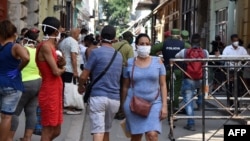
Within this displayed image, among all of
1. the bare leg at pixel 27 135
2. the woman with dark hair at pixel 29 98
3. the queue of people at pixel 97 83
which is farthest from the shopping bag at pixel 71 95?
the queue of people at pixel 97 83

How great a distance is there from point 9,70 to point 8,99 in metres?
0.38

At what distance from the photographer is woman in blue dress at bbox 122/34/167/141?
716cm

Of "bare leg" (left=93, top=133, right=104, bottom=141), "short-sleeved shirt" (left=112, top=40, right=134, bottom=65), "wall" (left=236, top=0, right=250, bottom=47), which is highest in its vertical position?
"wall" (left=236, top=0, right=250, bottom=47)

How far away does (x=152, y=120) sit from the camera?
716 centimetres

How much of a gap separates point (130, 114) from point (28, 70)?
1.99 m

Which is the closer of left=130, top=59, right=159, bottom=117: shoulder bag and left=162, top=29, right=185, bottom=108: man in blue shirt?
left=130, top=59, right=159, bottom=117: shoulder bag

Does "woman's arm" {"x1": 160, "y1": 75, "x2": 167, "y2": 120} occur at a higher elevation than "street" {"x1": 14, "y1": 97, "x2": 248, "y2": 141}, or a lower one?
higher

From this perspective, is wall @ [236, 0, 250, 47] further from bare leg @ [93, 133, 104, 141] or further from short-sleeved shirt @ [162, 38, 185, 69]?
bare leg @ [93, 133, 104, 141]

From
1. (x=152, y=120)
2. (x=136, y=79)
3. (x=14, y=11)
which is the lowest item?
(x=152, y=120)

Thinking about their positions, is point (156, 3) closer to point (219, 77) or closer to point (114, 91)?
point (219, 77)

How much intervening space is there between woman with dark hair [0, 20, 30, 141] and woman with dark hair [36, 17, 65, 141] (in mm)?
403

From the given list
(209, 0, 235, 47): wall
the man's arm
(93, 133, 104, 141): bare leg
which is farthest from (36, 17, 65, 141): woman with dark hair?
(209, 0, 235, 47): wall

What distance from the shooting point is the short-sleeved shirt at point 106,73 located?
721cm

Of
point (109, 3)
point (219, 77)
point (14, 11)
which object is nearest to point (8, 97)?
point (219, 77)
